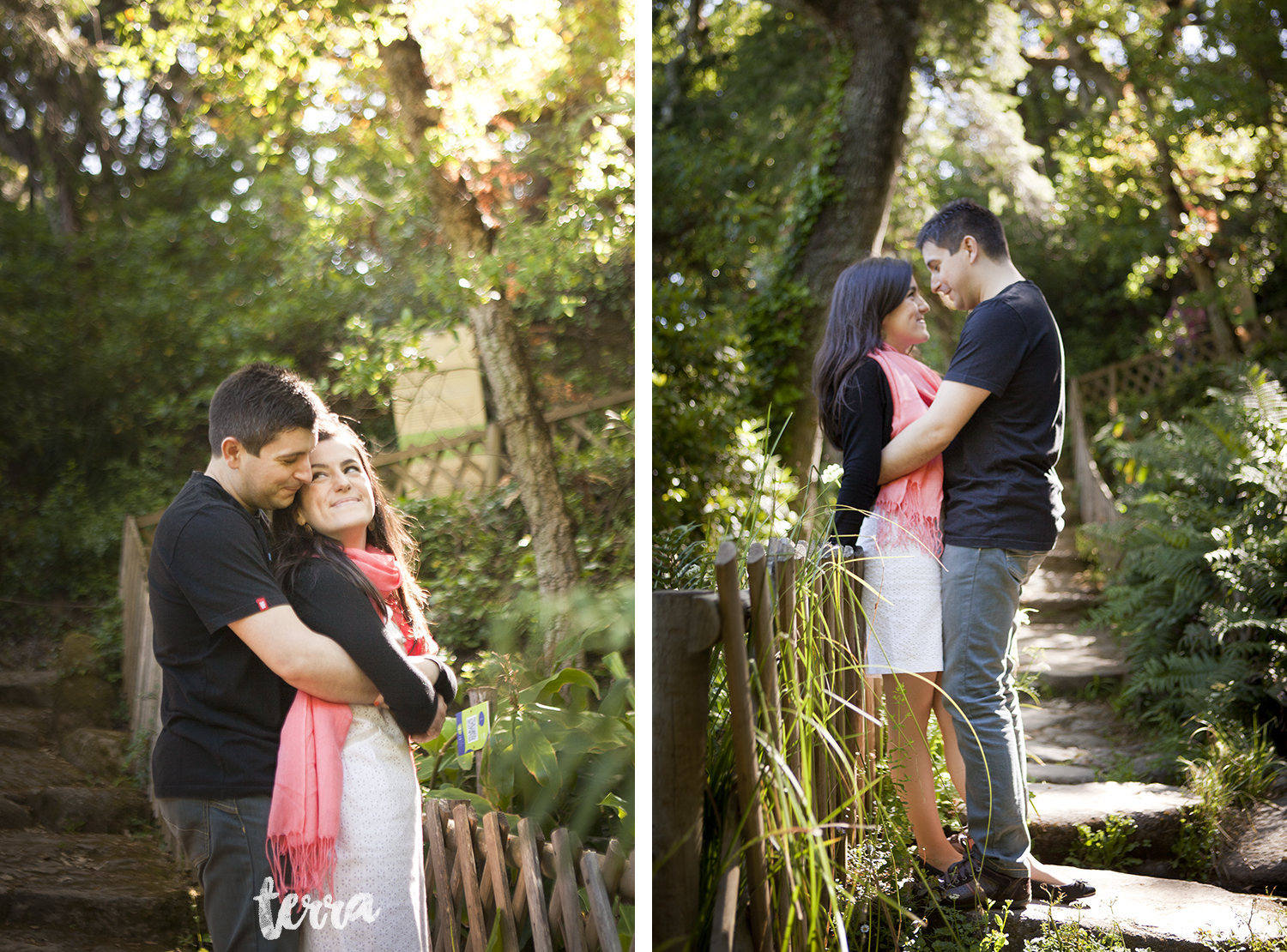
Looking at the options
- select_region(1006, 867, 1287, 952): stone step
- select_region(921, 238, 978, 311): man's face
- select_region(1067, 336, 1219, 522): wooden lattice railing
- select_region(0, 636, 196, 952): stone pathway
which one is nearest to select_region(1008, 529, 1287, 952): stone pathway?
select_region(1006, 867, 1287, 952): stone step

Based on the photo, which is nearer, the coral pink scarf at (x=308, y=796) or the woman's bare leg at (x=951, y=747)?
the coral pink scarf at (x=308, y=796)

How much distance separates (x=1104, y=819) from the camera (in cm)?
266

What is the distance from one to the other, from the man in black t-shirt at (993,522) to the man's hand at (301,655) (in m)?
1.28

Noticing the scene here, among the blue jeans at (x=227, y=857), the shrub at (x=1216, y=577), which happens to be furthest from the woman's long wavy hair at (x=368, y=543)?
the shrub at (x=1216, y=577)

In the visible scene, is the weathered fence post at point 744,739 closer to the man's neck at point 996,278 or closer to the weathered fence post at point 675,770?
the weathered fence post at point 675,770

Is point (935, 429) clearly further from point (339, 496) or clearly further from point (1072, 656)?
point (1072, 656)

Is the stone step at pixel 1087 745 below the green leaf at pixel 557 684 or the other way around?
below

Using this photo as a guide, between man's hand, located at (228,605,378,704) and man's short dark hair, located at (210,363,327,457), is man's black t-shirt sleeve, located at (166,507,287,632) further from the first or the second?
man's short dark hair, located at (210,363,327,457)

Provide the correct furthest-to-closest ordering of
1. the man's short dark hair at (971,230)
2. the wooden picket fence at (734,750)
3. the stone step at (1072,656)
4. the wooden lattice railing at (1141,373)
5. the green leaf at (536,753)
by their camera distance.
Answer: the wooden lattice railing at (1141,373) → the stone step at (1072,656) → the man's short dark hair at (971,230) → the green leaf at (536,753) → the wooden picket fence at (734,750)

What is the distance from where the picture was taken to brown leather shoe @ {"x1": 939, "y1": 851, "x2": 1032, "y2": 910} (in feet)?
6.46

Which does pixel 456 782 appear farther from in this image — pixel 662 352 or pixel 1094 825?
pixel 662 352

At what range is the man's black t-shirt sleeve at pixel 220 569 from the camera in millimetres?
1383

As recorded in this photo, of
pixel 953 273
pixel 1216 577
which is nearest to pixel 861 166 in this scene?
pixel 1216 577

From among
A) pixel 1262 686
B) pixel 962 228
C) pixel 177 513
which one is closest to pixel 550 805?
pixel 177 513
